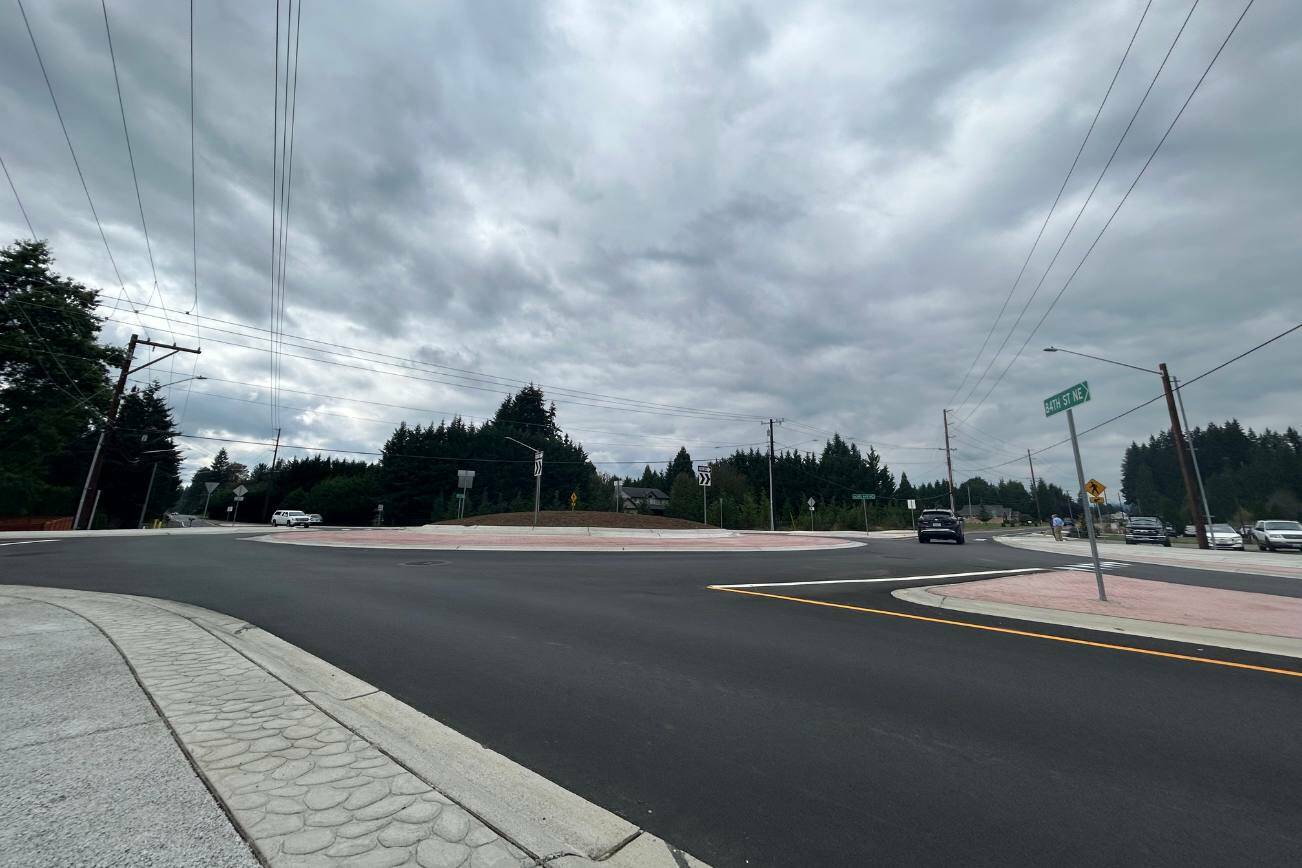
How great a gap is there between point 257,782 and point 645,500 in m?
96.5

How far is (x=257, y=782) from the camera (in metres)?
2.73

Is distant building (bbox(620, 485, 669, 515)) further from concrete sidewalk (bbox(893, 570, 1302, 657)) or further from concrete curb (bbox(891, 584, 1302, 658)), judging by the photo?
concrete curb (bbox(891, 584, 1302, 658))

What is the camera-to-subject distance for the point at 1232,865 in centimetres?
239

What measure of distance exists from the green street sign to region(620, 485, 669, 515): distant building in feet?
267

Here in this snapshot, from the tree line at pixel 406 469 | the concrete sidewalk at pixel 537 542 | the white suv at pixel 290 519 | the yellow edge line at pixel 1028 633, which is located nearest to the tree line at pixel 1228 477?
the tree line at pixel 406 469

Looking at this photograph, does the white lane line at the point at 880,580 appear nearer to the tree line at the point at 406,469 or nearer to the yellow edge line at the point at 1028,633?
the yellow edge line at the point at 1028,633

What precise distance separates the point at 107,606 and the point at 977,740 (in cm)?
1051

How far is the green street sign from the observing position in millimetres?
9273

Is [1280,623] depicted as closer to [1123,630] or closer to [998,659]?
[1123,630]

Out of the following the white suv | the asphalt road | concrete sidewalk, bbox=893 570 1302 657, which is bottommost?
the asphalt road

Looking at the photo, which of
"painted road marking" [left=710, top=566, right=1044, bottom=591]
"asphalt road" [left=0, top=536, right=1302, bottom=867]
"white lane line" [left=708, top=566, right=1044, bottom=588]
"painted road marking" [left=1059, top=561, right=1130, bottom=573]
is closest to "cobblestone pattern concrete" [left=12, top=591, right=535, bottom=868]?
"asphalt road" [left=0, top=536, right=1302, bottom=867]

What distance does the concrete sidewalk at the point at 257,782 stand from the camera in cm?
221

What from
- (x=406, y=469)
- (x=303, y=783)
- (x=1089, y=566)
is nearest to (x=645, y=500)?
(x=406, y=469)

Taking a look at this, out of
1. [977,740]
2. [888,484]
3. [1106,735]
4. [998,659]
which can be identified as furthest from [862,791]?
[888,484]
